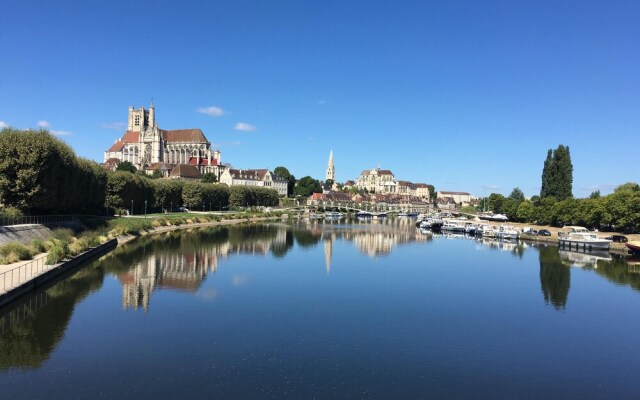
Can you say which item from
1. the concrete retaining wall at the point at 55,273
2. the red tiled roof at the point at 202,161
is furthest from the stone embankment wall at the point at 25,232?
the red tiled roof at the point at 202,161

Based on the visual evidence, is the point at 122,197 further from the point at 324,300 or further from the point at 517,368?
the point at 517,368

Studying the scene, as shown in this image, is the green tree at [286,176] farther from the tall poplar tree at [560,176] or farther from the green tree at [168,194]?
the tall poplar tree at [560,176]

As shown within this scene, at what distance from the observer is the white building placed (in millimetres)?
142625

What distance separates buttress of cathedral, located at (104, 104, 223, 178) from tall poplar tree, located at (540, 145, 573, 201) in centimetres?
8900

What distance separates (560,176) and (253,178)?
89.5 metres

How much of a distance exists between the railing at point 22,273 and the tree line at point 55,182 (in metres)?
10.2

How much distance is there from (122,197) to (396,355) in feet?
185

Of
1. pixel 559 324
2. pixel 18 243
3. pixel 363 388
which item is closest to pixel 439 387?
pixel 363 388

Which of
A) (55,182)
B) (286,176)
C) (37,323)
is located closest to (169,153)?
(286,176)

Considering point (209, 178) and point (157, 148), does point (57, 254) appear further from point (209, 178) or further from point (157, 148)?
point (157, 148)

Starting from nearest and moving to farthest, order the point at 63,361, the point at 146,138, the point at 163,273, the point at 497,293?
1. the point at 63,361
2. the point at 497,293
3. the point at 163,273
4. the point at 146,138

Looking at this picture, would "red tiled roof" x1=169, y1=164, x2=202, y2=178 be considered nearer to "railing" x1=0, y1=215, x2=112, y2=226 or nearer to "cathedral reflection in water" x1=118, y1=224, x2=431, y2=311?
"cathedral reflection in water" x1=118, y1=224, x2=431, y2=311

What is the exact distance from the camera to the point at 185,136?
151250mm

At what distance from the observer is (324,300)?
25.2 metres
